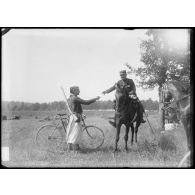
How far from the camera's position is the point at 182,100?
6.52 m

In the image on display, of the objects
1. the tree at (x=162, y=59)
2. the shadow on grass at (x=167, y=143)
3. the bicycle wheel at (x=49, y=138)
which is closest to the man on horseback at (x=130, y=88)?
the tree at (x=162, y=59)

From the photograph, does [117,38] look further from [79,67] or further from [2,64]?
[2,64]

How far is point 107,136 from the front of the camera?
6.51 meters

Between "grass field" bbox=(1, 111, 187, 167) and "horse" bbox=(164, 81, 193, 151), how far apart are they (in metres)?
0.08

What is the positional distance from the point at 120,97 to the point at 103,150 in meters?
0.71

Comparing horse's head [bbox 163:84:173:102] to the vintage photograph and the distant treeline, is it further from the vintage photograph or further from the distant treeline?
the distant treeline

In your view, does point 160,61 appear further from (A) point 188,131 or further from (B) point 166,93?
(A) point 188,131

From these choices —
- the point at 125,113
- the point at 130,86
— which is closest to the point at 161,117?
the point at 125,113

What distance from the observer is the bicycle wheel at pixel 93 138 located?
650cm

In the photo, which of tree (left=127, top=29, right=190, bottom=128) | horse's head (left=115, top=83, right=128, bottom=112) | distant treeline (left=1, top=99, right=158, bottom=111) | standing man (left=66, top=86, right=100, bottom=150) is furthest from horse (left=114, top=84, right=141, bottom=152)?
standing man (left=66, top=86, right=100, bottom=150)

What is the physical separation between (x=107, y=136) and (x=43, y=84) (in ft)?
3.44

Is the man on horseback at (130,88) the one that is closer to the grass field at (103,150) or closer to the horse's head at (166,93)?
the grass field at (103,150)

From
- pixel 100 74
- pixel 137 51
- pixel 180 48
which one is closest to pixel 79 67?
pixel 100 74

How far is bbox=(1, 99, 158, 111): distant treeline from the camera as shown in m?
6.45
